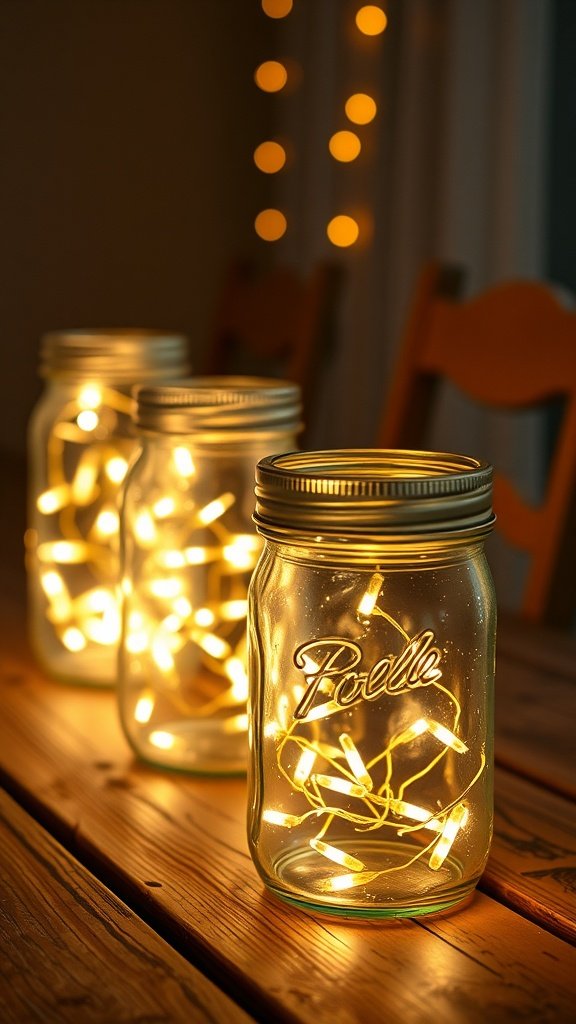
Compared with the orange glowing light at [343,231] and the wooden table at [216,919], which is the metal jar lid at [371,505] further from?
the orange glowing light at [343,231]

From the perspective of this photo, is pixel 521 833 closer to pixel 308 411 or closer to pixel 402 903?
pixel 402 903

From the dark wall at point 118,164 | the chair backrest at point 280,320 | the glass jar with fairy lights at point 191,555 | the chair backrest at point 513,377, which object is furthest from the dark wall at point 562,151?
the glass jar with fairy lights at point 191,555

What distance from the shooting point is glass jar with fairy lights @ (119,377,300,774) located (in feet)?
2.66

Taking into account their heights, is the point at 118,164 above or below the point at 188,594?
above

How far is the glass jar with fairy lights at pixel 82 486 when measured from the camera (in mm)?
1010

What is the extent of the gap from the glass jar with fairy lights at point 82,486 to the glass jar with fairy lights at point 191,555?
12cm

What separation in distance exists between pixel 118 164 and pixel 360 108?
62 centimetres

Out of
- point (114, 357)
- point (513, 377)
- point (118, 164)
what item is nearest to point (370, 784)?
point (114, 357)

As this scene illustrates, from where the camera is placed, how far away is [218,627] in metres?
0.88

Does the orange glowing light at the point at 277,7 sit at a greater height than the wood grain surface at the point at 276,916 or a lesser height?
greater

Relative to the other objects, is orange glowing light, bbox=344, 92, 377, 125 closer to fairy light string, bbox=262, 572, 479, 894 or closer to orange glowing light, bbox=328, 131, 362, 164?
orange glowing light, bbox=328, 131, 362, 164

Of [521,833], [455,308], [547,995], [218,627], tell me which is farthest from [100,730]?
[455,308]

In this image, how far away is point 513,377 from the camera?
4.50ft

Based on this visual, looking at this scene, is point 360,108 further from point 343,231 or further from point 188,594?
point 188,594
